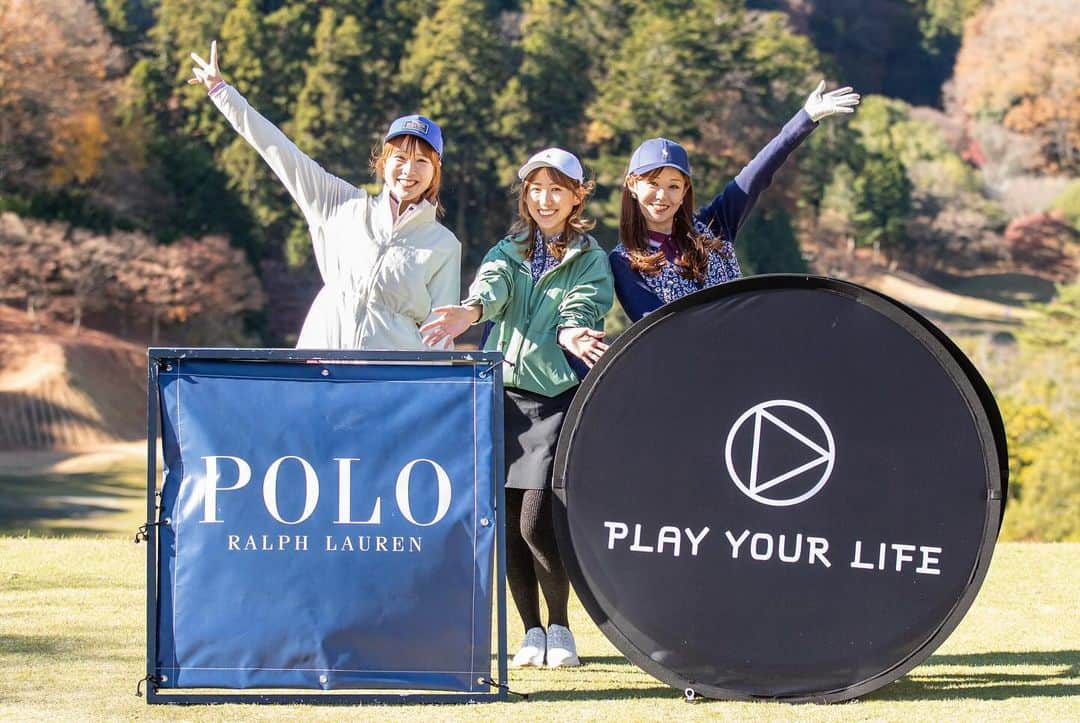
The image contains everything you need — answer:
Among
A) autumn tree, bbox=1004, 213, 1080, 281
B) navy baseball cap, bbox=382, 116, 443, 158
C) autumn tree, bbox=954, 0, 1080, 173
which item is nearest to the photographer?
navy baseball cap, bbox=382, 116, 443, 158

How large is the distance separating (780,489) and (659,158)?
49.6 inches

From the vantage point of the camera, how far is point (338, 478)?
4.57 metres

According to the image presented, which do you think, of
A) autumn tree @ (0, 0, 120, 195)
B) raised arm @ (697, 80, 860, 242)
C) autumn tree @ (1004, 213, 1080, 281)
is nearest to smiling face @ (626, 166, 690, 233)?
raised arm @ (697, 80, 860, 242)

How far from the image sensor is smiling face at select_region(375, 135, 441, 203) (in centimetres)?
546

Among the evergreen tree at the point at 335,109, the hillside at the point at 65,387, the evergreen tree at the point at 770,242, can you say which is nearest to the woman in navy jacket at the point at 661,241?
the hillside at the point at 65,387

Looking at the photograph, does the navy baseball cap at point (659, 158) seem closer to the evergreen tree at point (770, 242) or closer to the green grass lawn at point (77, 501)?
the green grass lawn at point (77, 501)

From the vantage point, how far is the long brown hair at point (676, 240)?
210 inches

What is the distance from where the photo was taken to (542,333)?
5.15 metres

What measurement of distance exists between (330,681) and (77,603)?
7.71 ft

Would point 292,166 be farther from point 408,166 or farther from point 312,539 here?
point 312,539

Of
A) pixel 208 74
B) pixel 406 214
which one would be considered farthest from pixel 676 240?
pixel 208 74

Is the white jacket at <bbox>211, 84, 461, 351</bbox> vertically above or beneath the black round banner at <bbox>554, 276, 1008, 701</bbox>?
above

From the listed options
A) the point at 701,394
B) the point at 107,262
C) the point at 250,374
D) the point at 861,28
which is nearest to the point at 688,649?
the point at 701,394

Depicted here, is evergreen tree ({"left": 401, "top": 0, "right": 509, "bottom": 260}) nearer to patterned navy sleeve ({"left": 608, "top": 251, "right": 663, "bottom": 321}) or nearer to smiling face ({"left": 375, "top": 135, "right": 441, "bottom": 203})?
smiling face ({"left": 375, "top": 135, "right": 441, "bottom": 203})
